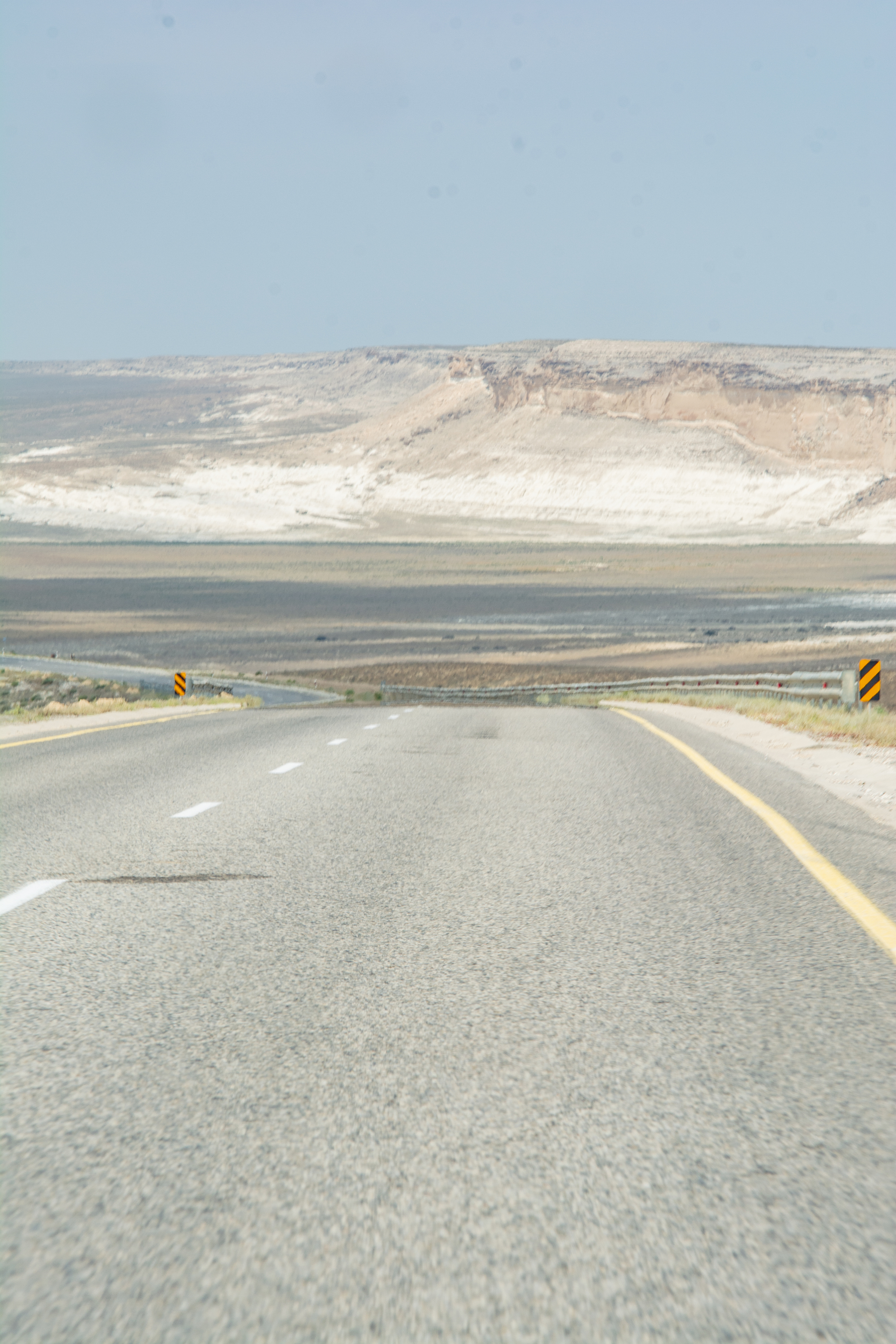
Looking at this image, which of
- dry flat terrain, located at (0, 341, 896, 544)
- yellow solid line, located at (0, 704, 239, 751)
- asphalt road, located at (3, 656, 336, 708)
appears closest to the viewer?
yellow solid line, located at (0, 704, 239, 751)

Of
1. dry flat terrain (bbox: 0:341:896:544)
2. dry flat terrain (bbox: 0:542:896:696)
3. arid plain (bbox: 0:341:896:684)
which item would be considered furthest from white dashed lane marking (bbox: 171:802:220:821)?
dry flat terrain (bbox: 0:341:896:544)

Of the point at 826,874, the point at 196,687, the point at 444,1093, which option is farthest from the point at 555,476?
the point at 444,1093

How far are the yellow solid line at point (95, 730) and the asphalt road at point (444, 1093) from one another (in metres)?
8.73

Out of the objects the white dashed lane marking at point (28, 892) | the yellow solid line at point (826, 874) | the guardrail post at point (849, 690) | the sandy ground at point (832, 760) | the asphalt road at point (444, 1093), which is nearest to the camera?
the asphalt road at point (444, 1093)

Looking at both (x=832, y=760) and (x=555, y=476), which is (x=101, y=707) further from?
(x=555, y=476)

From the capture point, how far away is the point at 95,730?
20.1 m

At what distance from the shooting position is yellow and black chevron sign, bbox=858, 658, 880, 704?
2444cm

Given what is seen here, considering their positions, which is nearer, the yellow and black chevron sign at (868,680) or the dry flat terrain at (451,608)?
the yellow and black chevron sign at (868,680)

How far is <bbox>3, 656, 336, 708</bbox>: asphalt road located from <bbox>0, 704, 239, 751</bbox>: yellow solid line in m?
13.2

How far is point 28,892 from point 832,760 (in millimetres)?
10679

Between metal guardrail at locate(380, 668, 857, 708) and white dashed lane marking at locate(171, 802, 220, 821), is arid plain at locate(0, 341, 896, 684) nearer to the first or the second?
metal guardrail at locate(380, 668, 857, 708)

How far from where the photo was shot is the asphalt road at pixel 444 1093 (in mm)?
3090

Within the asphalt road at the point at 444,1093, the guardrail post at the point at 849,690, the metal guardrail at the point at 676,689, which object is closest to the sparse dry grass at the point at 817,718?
the guardrail post at the point at 849,690

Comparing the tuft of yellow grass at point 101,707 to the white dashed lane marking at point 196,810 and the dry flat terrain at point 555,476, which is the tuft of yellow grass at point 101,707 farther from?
the dry flat terrain at point 555,476
